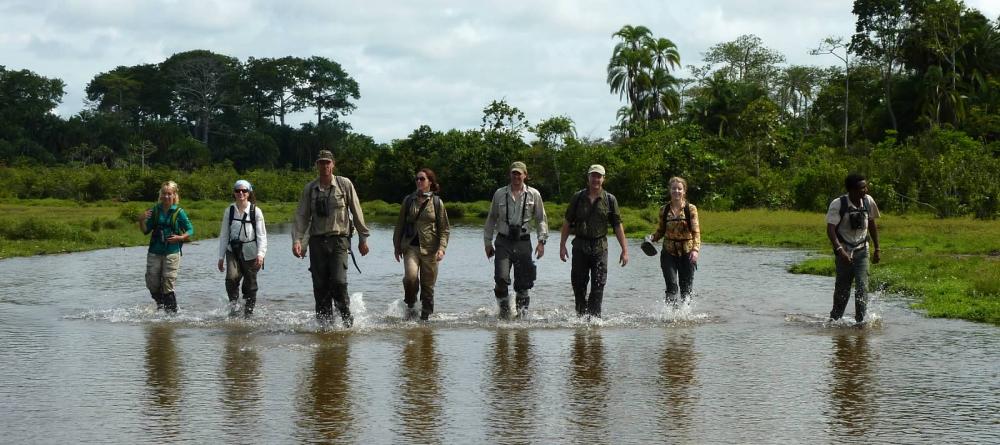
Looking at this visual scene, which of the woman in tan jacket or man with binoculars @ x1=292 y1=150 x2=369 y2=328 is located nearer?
man with binoculars @ x1=292 y1=150 x2=369 y2=328

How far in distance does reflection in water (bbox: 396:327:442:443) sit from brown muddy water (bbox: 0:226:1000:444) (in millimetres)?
27

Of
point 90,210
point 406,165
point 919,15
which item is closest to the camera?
point 90,210

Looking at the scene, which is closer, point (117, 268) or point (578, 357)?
point (578, 357)

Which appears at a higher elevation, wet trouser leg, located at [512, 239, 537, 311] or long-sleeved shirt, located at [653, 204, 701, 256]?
long-sleeved shirt, located at [653, 204, 701, 256]

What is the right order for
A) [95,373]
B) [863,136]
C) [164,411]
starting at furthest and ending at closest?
[863,136], [95,373], [164,411]

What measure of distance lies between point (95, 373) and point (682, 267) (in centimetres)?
666

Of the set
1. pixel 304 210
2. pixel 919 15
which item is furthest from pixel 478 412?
pixel 919 15

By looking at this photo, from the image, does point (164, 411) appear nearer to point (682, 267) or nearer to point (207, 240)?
point (682, 267)

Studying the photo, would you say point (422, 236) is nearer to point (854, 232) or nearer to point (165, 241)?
point (165, 241)

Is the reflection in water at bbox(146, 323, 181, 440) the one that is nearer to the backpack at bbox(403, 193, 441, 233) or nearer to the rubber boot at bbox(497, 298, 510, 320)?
the backpack at bbox(403, 193, 441, 233)

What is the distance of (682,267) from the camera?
12.4 metres

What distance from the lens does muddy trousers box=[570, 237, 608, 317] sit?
11828mm

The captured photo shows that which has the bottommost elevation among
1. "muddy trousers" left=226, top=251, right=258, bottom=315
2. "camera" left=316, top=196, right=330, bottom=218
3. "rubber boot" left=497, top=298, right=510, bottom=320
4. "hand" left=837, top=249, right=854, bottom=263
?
"rubber boot" left=497, top=298, right=510, bottom=320

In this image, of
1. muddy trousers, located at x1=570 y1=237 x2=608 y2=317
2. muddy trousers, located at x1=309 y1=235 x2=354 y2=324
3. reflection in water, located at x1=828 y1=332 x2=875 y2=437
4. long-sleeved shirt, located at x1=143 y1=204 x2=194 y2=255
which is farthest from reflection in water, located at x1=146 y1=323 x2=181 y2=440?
muddy trousers, located at x1=570 y1=237 x2=608 y2=317
